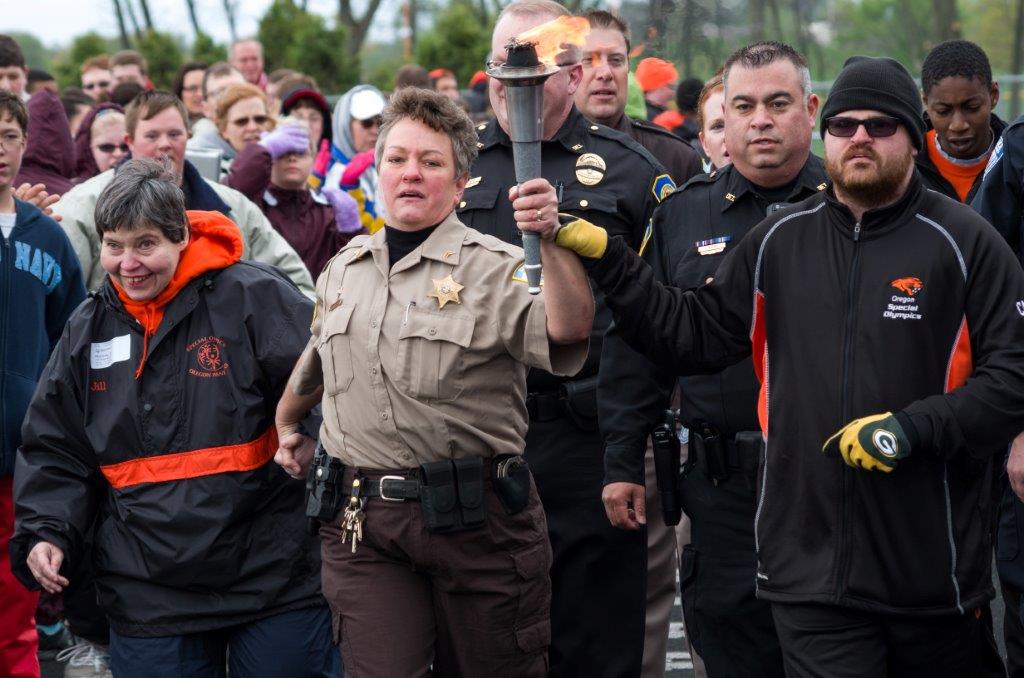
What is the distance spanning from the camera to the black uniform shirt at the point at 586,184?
17.9 ft

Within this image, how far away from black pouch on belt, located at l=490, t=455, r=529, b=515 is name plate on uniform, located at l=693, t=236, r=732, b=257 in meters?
0.93

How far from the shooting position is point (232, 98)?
29.2ft

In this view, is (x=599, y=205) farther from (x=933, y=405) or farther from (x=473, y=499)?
(x=933, y=405)

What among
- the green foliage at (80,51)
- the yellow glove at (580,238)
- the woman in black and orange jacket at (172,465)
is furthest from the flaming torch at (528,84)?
the green foliage at (80,51)

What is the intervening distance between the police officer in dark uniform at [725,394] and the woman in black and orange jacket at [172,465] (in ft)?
3.63

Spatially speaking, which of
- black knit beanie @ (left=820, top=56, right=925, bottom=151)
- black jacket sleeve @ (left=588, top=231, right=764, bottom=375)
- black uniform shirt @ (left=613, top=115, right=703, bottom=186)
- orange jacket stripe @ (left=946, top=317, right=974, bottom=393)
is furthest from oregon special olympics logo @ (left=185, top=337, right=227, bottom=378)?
black uniform shirt @ (left=613, top=115, right=703, bottom=186)

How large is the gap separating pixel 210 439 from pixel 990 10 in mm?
31307

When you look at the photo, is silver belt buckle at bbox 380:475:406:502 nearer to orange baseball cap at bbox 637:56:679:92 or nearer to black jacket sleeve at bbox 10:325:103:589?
black jacket sleeve at bbox 10:325:103:589

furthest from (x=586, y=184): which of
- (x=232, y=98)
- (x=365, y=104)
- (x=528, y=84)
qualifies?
(x=365, y=104)

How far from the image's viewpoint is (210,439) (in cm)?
479

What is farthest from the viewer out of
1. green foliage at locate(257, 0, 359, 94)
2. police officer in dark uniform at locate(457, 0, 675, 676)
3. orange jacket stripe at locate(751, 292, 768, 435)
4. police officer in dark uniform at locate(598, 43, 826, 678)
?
green foliage at locate(257, 0, 359, 94)

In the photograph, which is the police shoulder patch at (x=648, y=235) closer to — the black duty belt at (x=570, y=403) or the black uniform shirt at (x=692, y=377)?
the black uniform shirt at (x=692, y=377)

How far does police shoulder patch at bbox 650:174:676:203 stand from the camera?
18.2 feet

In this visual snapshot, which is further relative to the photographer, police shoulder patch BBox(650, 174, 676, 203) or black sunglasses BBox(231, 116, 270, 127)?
black sunglasses BBox(231, 116, 270, 127)
